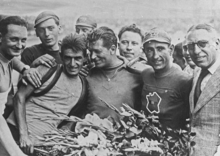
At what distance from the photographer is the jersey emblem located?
3.65m

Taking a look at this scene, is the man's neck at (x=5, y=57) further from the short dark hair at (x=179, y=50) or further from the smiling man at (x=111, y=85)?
the short dark hair at (x=179, y=50)

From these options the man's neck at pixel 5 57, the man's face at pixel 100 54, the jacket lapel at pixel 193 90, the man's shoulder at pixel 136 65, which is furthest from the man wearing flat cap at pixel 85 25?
the jacket lapel at pixel 193 90

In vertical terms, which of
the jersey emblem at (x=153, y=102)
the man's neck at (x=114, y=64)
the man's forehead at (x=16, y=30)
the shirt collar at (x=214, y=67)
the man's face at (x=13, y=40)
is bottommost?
the jersey emblem at (x=153, y=102)

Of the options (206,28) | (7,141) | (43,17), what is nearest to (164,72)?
(206,28)

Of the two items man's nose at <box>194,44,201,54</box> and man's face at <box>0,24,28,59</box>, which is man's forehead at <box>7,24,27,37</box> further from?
man's nose at <box>194,44,201,54</box>

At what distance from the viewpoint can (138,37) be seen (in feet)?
11.9

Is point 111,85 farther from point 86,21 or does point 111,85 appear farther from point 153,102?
point 86,21

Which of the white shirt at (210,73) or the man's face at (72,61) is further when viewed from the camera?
the white shirt at (210,73)

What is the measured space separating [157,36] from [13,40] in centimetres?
138

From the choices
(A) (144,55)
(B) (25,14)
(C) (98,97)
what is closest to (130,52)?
(A) (144,55)

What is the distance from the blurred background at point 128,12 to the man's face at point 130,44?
100 millimetres

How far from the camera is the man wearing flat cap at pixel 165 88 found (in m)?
3.64

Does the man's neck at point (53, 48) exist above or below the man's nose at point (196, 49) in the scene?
above

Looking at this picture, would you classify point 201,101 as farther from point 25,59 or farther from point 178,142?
point 25,59
